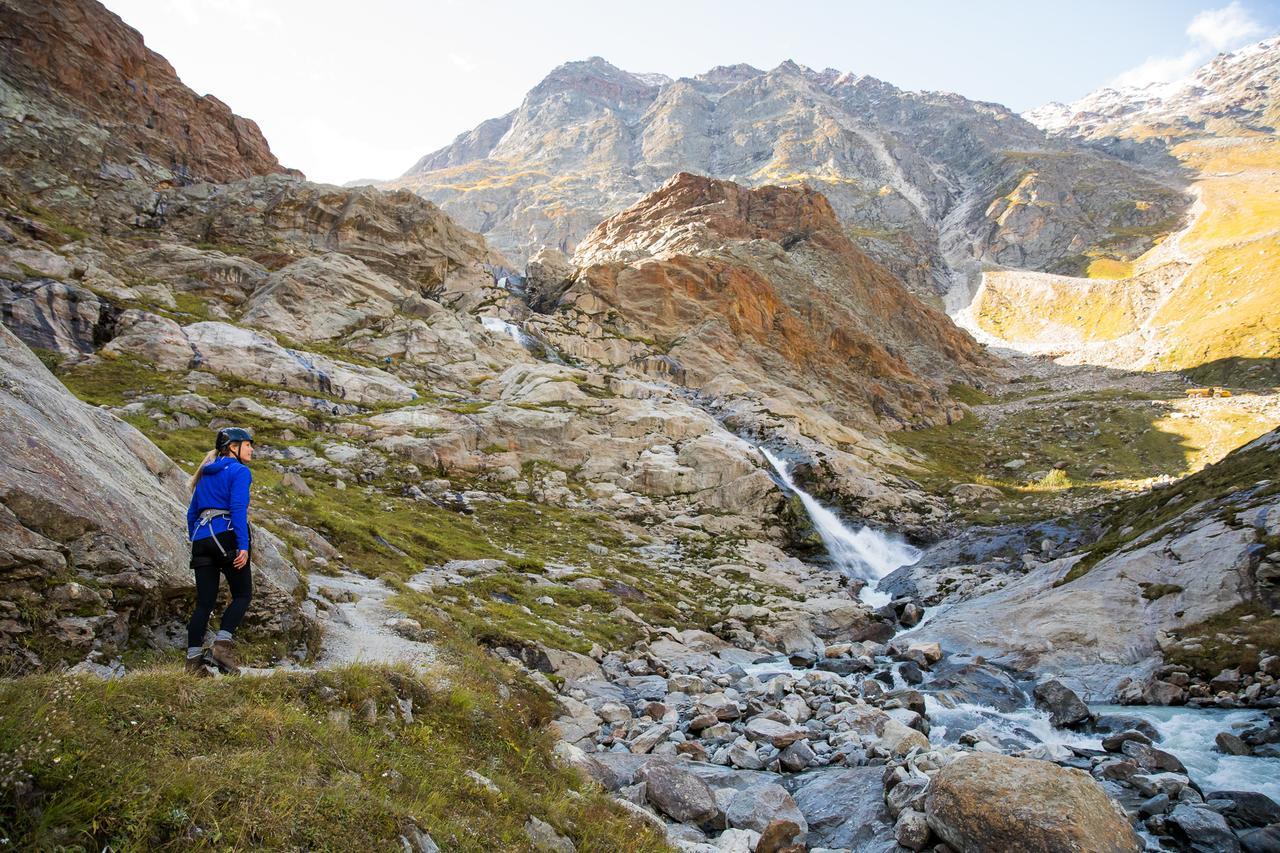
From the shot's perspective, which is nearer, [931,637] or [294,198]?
[931,637]

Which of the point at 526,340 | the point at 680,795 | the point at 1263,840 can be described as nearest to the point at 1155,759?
the point at 1263,840

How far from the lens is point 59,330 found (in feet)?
132

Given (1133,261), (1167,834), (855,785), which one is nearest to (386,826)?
(855,785)

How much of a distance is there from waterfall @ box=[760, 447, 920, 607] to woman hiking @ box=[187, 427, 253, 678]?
36.5 metres

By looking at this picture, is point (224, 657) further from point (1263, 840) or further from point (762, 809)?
point (1263, 840)

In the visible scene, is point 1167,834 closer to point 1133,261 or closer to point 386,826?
point 386,826

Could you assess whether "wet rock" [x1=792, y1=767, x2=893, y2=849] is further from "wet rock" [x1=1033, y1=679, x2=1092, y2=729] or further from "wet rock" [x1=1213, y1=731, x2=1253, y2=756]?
"wet rock" [x1=1213, y1=731, x2=1253, y2=756]

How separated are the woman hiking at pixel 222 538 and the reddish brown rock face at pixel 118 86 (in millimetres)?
96271

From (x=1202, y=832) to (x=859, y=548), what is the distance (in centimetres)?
3535

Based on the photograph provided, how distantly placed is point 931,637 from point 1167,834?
13785 mm

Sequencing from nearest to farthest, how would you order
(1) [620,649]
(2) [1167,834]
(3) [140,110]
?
(2) [1167,834], (1) [620,649], (3) [140,110]

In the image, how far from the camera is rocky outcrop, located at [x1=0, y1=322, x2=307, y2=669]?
7488 millimetres

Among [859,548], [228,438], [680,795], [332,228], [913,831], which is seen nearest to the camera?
[913,831]

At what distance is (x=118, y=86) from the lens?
78375 millimetres
